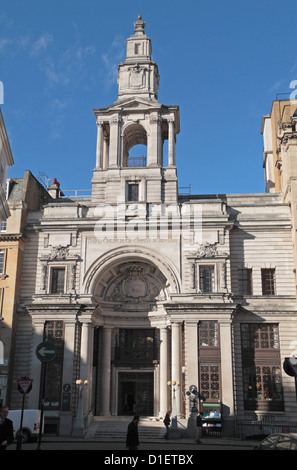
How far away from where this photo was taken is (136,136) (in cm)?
4394

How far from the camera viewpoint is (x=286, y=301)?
116 feet

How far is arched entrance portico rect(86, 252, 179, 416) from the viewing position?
121 feet

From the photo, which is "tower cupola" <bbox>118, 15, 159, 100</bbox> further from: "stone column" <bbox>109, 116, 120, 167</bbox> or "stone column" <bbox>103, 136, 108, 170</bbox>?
"stone column" <bbox>103, 136, 108, 170</bbox>

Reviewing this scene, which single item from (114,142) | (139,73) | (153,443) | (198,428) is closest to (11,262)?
(114,142)

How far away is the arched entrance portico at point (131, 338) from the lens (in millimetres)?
36812

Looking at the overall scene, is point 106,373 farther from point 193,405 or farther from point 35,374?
point 193,405

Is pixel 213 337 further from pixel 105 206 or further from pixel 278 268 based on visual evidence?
pixel 105 206

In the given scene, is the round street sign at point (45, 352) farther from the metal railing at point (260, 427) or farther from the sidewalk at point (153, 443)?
the metal railing at point (260, 427)

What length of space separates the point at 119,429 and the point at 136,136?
23.8 m

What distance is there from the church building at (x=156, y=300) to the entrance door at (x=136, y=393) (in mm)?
74

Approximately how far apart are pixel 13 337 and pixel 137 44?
1055 inches

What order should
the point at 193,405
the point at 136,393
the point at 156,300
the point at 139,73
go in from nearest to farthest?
1. the point at 193,405
2. the point at 136,393
3. the point at 156,300
4. the point at 139,73

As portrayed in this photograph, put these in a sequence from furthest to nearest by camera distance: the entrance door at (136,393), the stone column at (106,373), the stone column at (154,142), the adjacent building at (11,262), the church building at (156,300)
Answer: the stone column at (154,142) < the entrance door at (136,393) < the stone column at (106,373) < the adjacent building at (11,262) < the church building at (156,300)

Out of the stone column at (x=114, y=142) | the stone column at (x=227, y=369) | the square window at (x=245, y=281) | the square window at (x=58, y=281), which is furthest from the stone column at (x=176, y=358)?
the stone column at (x=114, y=142)
